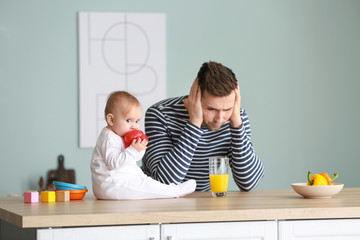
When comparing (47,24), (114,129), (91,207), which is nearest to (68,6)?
(47,24)

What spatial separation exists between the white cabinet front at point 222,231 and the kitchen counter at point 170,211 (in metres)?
0.02

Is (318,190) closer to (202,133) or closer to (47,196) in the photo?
(202,133)

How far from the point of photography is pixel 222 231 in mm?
1450

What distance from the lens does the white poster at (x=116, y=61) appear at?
3963 millimetres

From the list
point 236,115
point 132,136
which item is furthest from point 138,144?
point 236,115

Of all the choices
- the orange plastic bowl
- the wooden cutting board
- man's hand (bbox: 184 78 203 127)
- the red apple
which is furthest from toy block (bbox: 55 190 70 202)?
the wooden cutting board

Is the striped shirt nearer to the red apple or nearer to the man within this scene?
the man

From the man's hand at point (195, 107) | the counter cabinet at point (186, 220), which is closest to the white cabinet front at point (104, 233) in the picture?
the counter cabinet at point (186, 220)

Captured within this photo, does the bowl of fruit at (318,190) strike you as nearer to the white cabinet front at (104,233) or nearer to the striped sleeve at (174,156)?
the striped sleeve at (174,156)

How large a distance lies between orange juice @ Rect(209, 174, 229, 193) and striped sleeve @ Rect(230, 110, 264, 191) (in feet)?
1.04

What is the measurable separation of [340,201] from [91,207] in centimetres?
78

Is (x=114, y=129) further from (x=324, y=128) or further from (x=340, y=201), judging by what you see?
(x=324, y=128)

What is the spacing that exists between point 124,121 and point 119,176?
0.20 metres

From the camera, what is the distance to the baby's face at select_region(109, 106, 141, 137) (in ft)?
5.91
